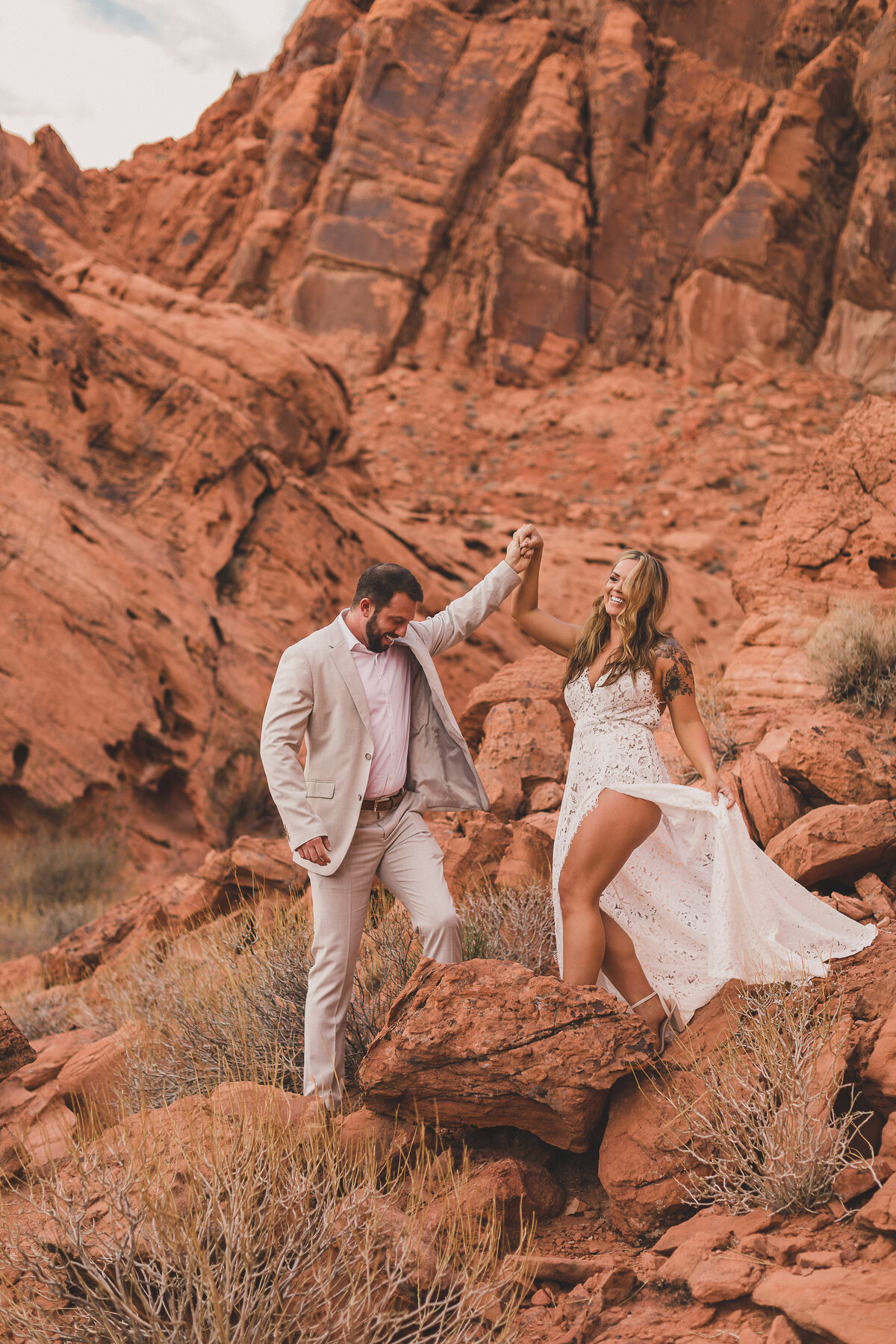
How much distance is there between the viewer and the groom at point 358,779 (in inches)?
137

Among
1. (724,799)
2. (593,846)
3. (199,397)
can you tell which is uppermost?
(199,397)

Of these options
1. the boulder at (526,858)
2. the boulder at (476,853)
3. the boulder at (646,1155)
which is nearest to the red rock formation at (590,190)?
the boulder at (476,853)

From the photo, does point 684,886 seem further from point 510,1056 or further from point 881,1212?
point 881,1212

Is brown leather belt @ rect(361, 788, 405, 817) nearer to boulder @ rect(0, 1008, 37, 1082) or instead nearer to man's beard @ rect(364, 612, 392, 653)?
man's beard @ rect(364, 612, 392, 653)

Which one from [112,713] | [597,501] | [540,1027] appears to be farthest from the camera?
[597,501]

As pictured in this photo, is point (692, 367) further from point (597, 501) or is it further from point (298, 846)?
point (298, 846)

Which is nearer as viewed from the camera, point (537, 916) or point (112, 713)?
point (537, 916)

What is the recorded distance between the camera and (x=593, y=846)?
336 cm

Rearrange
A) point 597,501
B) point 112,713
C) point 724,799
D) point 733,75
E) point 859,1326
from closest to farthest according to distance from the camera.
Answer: point 859,1326
point 724,799
point 112,713
point 597,501
point 733,75

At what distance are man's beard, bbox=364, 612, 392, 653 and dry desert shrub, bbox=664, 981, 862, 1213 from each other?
77.8 inches

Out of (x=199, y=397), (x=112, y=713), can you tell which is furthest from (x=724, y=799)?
(x=199, y=397)

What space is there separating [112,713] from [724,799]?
682cm

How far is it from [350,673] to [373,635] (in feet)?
0.68

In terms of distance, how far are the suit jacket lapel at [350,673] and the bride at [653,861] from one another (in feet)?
2.90
